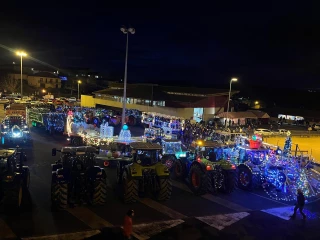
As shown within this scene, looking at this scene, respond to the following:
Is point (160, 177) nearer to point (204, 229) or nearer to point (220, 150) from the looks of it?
point (204, 229)

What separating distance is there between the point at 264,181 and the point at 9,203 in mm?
10022

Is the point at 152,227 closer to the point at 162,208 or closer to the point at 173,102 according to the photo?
the point at 162,208

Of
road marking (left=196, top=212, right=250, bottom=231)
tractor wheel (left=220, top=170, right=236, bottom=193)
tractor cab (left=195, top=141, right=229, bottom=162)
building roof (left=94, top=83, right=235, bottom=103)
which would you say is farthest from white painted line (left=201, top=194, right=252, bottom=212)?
building roof (left=94, top=83, right=235, bottom=103)

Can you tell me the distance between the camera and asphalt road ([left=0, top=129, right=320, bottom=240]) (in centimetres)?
835

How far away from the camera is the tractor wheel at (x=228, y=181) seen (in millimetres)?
12188

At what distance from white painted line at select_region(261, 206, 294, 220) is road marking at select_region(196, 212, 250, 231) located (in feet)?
3.38

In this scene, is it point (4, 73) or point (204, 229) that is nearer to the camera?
point (204, 229)

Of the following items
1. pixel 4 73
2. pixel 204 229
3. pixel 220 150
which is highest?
pixel 4 73

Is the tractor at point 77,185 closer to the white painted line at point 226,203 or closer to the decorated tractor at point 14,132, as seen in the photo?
the white painted line at point 226,203

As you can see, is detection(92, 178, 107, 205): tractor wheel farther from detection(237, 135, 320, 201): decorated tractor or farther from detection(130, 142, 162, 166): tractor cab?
detection(237, 135, 320, 201): decorated tractor

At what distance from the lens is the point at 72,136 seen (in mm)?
20016

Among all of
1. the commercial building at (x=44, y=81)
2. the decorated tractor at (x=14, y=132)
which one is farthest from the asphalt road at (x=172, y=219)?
the commercial building at (x=44, y=81)

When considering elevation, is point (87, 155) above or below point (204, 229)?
above

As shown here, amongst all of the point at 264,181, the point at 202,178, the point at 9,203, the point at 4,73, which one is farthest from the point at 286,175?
the point at 4,73
